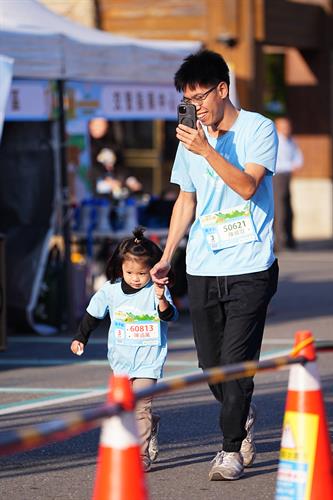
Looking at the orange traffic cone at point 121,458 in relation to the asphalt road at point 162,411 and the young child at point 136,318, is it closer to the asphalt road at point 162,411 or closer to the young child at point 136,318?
the asphalt road at point 162,411

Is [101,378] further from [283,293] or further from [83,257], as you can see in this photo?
[283,293]

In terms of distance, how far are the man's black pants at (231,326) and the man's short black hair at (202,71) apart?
2.96 ft

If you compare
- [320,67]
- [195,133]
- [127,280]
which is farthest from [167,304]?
[320,67]

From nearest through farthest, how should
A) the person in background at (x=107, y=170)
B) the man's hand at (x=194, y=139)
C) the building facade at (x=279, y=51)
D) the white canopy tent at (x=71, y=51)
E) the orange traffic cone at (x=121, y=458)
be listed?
1. the orange traffic cone at (x=121, y=458)
2. the man's hand at (x=194, y=139)
3. the white canopy tent at (x=71, y=51)
4. the person in background at (x=107, y=170)
5. the building facade at (x=279, y=51)

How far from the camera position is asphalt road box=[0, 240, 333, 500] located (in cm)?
620

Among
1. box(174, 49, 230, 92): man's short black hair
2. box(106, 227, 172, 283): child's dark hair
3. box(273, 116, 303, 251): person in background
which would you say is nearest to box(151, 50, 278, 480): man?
box(174, 49, 230, 92): man's short black hair

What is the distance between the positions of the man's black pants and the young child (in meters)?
0.28

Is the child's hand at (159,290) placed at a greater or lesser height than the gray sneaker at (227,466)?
greater

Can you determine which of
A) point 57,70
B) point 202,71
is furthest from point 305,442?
point 57,70

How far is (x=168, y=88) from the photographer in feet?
43.5

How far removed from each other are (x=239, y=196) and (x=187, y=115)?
0.49 metres

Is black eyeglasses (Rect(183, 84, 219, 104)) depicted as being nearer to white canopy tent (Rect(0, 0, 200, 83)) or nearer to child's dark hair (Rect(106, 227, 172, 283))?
child's dark hair (Rect(106, 227, 172, 283))

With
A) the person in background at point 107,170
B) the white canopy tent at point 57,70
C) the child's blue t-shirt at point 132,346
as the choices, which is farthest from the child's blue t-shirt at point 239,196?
the person in background at point 107,170

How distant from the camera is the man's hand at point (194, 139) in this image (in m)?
5.76
